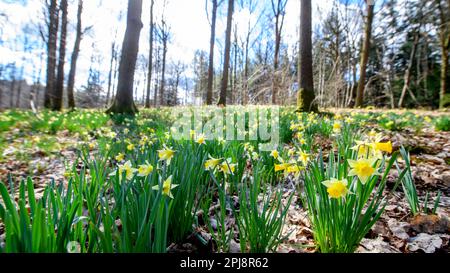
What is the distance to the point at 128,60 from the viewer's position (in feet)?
24.1

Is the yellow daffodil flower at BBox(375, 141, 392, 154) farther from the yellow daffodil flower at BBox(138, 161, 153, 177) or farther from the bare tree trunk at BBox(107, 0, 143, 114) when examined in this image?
the bare tree trunk at BBox(107, 0, 143, 114)

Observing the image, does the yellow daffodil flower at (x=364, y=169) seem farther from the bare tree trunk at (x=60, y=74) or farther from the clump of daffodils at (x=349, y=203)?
the bare tree trunk at (x=60, y=74)

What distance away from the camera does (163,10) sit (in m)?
Result: 17.0

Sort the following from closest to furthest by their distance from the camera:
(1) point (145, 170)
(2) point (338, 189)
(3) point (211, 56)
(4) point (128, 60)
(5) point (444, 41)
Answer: (2) point (338, 189)
(1) point (145, 170)
(4) point (128, 60)
(3) point (211, 56)
(5) point (444, 41)

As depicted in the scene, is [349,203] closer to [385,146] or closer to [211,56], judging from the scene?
[385,146]

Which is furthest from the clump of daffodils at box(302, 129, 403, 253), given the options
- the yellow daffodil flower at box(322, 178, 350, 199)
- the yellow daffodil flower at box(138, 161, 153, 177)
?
the yellow daffodil flower at box(138, 161, 153, 177)

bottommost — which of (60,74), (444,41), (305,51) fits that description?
(305,51)

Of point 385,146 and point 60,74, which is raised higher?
point 60,74

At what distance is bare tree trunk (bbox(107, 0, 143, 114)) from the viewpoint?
7213 mm

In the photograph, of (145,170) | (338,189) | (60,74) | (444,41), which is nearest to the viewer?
(338,189)

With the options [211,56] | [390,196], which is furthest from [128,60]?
[390,196]

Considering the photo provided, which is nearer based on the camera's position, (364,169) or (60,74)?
(364,169)
